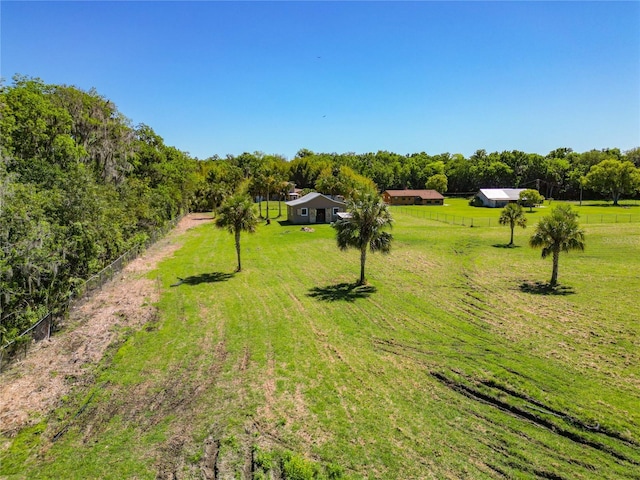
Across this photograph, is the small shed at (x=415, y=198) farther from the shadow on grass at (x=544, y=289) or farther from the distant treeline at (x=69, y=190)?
the shadow on grass at (x=544, y=289)

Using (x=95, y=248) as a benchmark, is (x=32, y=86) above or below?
above

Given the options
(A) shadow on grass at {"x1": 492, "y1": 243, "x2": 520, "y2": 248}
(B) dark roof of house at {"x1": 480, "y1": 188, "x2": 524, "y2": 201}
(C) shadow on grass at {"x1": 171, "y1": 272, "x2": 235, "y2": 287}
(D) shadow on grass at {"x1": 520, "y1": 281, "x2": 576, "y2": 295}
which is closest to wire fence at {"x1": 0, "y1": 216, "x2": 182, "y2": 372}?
(C) shadow on grass at {"x1": 171, "y1": 272, "x2": 235, "y2": 287}

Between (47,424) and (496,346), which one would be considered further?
(496,346)

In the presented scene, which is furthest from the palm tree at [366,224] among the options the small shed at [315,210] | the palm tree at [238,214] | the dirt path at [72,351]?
the small shed at [315,210]

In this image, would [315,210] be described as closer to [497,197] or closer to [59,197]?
[59,197]

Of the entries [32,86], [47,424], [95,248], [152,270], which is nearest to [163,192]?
[32,86]

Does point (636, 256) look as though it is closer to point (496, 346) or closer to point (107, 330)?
point (496, 346)

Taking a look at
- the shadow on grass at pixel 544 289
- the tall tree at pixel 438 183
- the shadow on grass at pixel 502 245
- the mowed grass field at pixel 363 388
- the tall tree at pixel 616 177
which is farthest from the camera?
the tall tree at pixel 438 183
